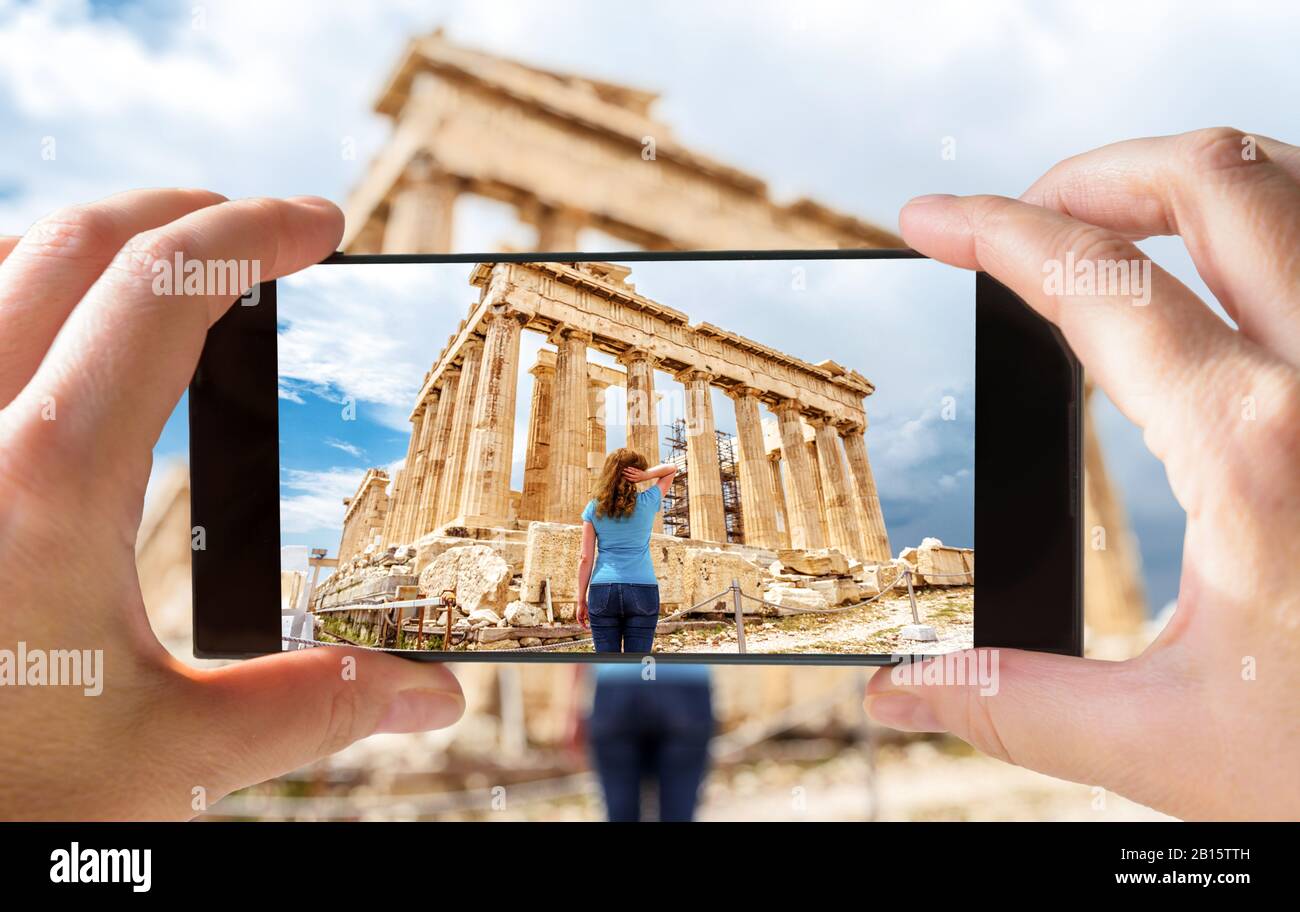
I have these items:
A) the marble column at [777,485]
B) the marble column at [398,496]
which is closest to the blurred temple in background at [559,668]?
the marble column at [398,496]

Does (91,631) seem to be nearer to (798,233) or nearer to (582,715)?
(582,715)

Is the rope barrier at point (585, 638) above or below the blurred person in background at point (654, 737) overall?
above

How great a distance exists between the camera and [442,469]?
2.15 metres

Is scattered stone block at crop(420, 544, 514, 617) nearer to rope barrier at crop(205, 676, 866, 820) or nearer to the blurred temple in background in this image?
the blurred temple in background

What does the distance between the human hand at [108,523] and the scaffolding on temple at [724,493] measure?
2437mm

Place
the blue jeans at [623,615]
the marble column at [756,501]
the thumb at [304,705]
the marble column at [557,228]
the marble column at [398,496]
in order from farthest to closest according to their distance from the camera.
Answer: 1. the marble column at [756,501]
2. the marble column at [557,228]
3. the marble column at [398,496]
4. the blue jeans at [623,615]
5. the thumb at [304,705]

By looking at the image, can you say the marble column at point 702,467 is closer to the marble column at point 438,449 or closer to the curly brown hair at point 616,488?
the curly brown hair at point 616,488

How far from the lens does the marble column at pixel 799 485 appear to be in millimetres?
2578

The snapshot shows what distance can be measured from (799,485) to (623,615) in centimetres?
260

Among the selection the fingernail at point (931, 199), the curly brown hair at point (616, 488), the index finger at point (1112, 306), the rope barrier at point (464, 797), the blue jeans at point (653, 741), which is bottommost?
the rope barrier at point (464, 797)

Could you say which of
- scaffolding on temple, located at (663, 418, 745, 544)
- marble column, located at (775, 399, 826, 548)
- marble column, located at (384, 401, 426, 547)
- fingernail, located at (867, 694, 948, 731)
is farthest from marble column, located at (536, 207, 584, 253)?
fingernail, located at (867, 694, 948, 731)

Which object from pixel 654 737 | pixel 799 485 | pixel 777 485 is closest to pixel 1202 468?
pixel 654 737

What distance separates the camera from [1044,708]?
0.74m

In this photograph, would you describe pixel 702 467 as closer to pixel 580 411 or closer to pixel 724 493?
pixel 724 493
